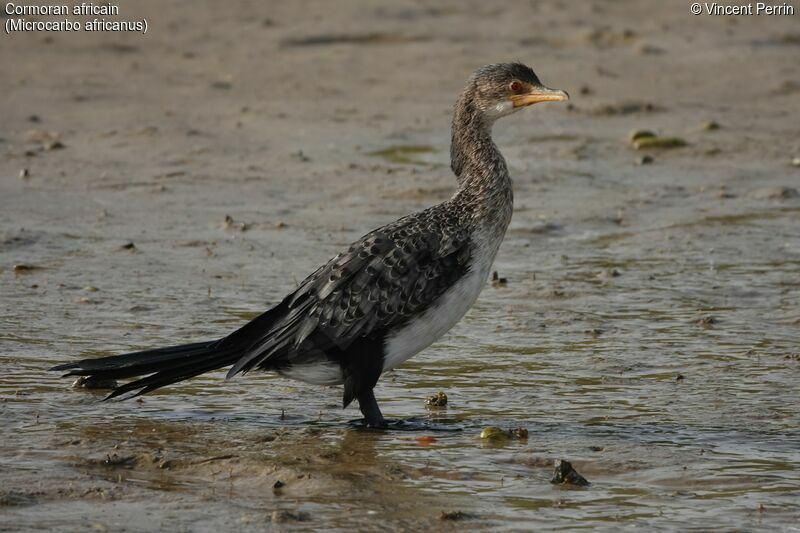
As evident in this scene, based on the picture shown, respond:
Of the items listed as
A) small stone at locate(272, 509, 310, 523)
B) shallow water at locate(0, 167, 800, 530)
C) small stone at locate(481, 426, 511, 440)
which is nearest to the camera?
small stone at locate(272, 509, 310, 523)

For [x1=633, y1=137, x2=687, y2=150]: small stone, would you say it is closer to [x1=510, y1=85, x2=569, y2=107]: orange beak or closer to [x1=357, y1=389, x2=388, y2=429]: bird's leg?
[x1=510, y1=85, x2=569, y2=107]: orange beak

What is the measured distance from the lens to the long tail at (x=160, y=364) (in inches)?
280

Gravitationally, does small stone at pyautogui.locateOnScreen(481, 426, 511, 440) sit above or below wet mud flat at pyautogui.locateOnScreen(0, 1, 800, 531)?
below

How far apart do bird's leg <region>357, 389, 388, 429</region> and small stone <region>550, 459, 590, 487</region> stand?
48.2 inches

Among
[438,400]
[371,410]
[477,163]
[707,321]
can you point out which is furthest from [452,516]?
[707,321]

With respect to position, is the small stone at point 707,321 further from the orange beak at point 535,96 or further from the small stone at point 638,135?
the small stone at point 638,135

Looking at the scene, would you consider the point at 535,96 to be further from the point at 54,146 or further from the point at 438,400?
the point at 54,146

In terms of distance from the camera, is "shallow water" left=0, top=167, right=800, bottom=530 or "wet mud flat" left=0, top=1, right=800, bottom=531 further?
"wet mud flat" left=0, top=1, right=800, bottom=531

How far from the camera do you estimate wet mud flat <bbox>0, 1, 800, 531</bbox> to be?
6.33 m

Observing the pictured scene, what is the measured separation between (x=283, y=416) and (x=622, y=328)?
2.62m

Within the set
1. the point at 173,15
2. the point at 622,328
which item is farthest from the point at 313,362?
the point at 173,15

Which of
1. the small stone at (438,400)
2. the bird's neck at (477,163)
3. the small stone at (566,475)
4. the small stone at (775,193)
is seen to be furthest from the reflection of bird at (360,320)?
the small stone at (775,193)

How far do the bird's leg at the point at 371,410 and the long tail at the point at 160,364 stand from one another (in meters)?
0.65

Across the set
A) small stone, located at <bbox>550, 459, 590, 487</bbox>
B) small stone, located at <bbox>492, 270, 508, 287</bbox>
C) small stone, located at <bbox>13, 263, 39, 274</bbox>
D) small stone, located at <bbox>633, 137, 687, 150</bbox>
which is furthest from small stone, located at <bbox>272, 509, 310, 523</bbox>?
small stone, located at <bbox>633, 137, 687, 150</bbox>
